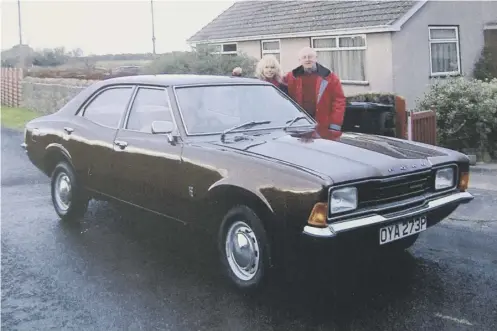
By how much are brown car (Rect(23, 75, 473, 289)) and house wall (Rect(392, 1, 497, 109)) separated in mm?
11303

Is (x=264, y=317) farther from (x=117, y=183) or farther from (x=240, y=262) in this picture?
(x=117, y=183)

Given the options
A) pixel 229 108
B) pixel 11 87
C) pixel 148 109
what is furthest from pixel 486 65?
pixel 11 87

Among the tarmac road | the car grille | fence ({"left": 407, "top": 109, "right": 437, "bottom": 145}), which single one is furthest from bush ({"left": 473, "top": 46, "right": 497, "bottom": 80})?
the car grille

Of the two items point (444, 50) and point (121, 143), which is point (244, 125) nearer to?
point (121, 143)

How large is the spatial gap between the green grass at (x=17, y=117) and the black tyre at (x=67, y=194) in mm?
12212

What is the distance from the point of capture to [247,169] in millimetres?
4445

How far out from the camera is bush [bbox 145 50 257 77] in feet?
58.1

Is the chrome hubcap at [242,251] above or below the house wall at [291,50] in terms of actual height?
below

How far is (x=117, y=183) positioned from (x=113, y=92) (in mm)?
1000

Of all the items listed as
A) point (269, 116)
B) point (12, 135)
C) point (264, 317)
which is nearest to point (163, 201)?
point (269, 116)

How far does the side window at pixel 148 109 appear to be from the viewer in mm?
5426

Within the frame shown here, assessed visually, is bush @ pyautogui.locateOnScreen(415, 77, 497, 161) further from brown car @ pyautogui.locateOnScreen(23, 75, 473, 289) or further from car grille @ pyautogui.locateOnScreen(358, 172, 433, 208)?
car grille @ pyautogui.locateOnScreen(358, 172, 433, 208)

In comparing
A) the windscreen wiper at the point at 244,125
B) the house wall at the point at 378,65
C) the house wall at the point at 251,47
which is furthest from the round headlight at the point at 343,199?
the house wall at the point at 251,47

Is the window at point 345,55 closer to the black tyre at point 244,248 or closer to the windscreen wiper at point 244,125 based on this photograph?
the windscreen wiper at point 244,125
